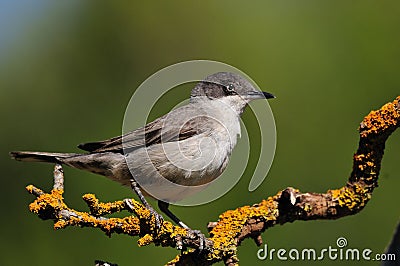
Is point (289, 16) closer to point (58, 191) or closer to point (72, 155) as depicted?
point (72, 155)

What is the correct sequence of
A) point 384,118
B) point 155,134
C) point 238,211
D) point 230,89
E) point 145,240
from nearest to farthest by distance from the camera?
point 145,240
point 384,118
point 238,211
point 155,134
point 230,89

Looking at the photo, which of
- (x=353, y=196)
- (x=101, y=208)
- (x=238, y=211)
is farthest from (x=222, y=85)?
(x=101, y=208)

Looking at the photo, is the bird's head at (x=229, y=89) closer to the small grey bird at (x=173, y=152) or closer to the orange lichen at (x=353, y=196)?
the small grey bird at (x=173, y=152)

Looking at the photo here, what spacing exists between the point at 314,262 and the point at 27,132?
119 inches

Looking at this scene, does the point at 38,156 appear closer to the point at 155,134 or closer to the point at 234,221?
the point at 155,134

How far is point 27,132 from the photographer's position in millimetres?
6410

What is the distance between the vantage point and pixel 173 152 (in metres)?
5.04

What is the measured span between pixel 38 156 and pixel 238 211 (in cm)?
169

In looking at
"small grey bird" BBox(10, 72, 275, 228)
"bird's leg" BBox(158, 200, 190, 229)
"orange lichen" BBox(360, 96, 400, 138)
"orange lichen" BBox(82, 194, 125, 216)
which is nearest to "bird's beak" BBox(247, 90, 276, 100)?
"small grey bird" BBox(10, 72, 275, 228)

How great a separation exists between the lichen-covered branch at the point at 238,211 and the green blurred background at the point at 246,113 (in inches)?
41.8

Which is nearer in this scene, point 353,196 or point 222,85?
point 353,196

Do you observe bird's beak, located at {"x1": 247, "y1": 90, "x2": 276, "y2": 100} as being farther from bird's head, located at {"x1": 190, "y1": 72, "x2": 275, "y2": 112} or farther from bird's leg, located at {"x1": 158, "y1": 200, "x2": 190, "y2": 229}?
bird's leg, located at {"x1": 158, "y1": 200, "x2": 190, "y2": 229}

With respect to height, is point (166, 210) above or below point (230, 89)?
below

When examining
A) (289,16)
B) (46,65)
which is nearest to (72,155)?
(46,65)
